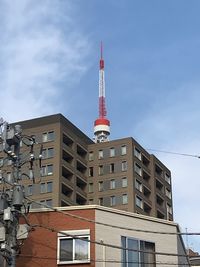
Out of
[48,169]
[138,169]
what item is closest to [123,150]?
[138,169]

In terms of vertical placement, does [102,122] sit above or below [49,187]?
above

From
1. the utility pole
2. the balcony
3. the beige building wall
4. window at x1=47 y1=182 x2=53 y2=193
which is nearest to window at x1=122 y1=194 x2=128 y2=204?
the balcony

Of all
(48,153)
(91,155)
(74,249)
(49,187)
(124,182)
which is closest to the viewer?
(74,249)

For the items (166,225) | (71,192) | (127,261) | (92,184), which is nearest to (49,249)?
(127,261)

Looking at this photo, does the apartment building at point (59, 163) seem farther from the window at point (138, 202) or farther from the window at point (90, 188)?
the window at point (138, 202)

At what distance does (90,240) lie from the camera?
26875 mm

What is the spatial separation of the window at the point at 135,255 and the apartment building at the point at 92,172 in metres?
71.3

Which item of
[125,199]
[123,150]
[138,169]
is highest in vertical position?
[123,150]

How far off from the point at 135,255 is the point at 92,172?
88347 millimetres

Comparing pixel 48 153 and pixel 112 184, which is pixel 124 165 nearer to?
pixel 112 184

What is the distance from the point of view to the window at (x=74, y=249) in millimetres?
27312

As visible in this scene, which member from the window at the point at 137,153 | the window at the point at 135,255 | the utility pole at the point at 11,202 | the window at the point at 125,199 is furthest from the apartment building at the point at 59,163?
the utility pole at the point at 11,202

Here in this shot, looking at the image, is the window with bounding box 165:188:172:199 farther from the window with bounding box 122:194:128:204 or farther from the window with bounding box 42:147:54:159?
the window with bounding box 42:147:54:159

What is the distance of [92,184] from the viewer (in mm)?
115000
